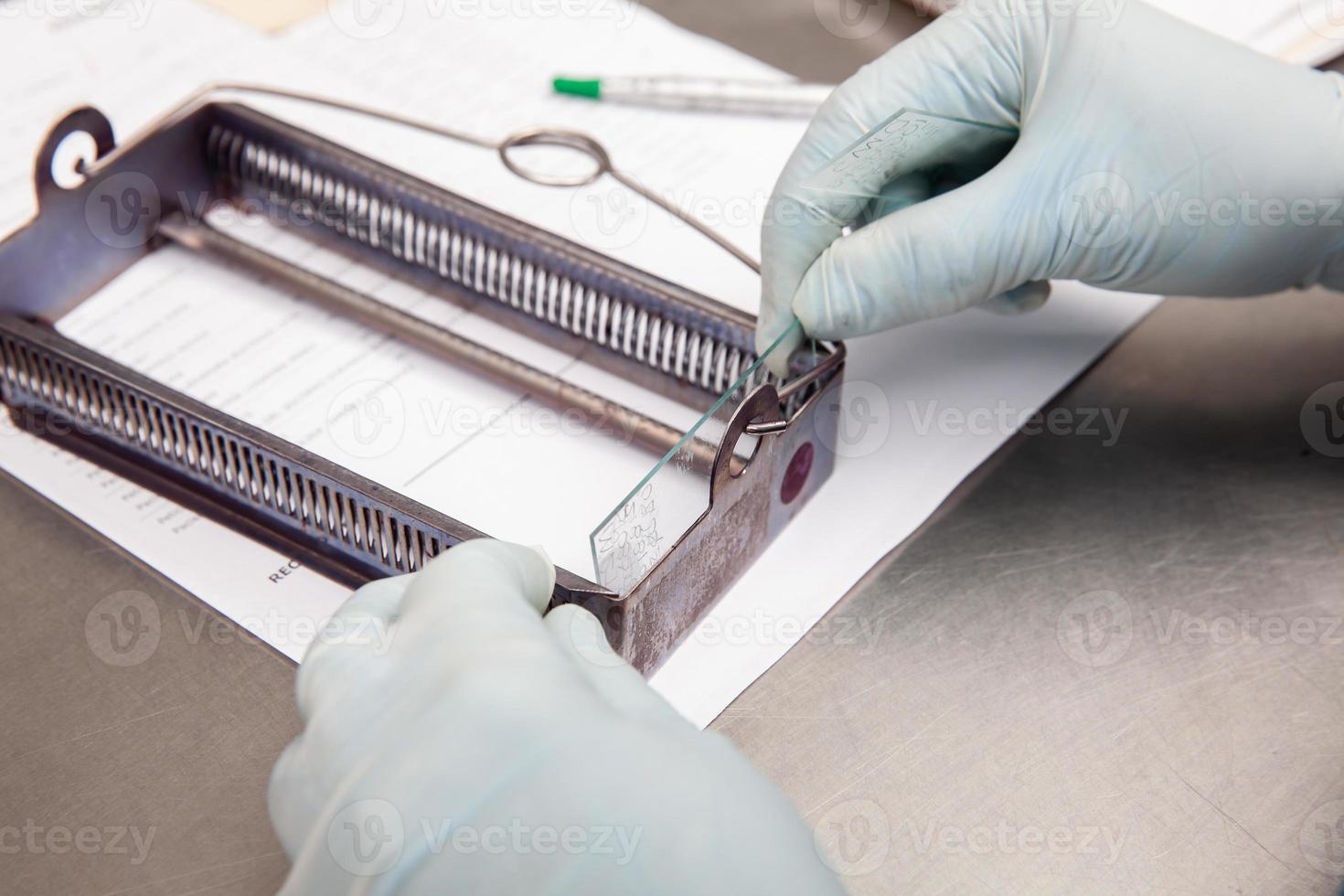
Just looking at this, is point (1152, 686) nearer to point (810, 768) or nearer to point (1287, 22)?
point (810, 768)

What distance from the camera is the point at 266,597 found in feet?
2.82

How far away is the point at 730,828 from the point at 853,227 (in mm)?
556

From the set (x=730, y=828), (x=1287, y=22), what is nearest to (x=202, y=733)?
(x=730, y=828)
